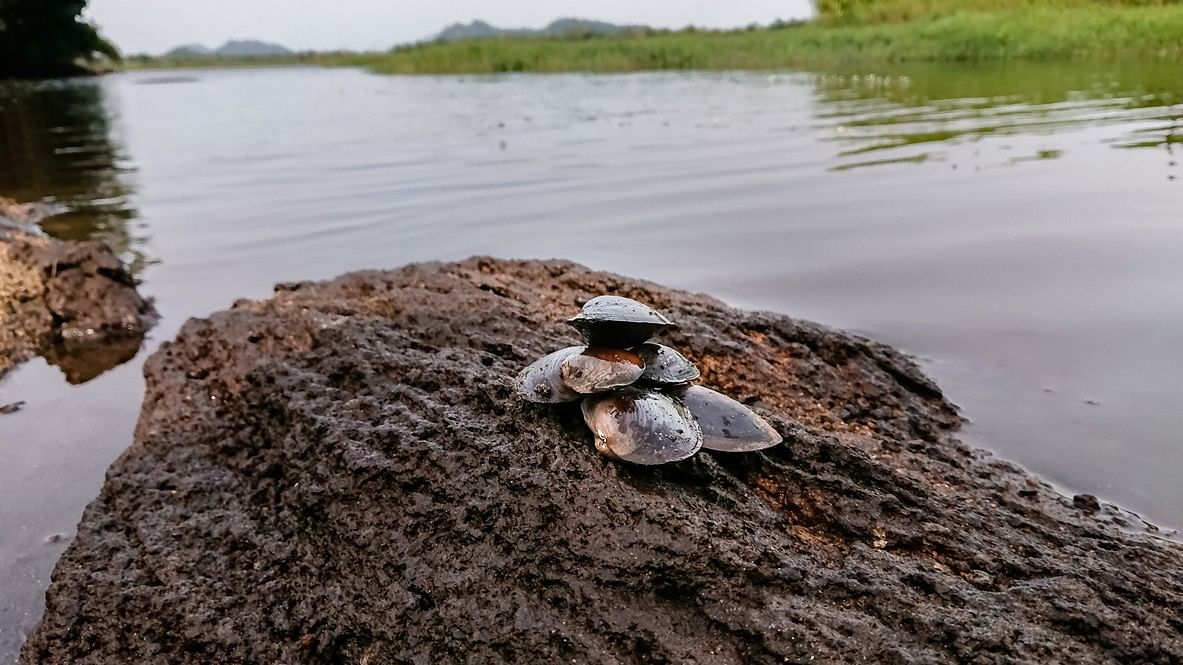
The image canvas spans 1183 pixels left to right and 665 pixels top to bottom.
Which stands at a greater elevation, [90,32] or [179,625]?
[90,32]

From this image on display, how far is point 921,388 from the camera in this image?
393cm

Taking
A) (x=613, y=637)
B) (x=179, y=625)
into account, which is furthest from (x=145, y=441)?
(x=613, y=637)

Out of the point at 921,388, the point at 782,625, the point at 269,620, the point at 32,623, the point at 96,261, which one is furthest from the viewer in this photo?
the point at 96,261

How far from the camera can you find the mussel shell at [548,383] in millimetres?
2639

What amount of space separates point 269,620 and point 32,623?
104 centimetres

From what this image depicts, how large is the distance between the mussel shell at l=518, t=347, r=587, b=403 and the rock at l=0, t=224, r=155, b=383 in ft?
12.9

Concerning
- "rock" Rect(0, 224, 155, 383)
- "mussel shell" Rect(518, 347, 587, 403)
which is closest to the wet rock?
"rock" Rect(0, 224, 155, 383)

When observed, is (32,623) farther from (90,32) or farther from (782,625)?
(90,32)

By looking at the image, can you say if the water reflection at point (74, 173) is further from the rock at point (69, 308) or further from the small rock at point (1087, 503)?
the small rock at point (1087, 503)

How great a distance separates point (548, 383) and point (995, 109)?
14754mm

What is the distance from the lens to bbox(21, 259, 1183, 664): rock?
2064 mm

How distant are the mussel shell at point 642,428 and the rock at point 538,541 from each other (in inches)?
3.3

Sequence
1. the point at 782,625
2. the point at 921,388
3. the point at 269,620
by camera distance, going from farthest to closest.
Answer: the point at 921,388, the point at 269,620, the point at 782,625

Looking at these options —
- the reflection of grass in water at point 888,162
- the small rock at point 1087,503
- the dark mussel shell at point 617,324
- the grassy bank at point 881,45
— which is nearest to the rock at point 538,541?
the small rock at point 1087,503
